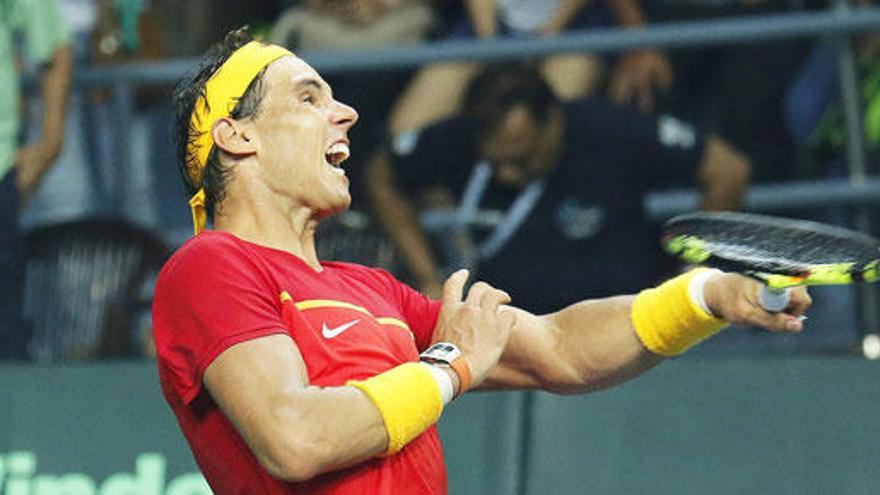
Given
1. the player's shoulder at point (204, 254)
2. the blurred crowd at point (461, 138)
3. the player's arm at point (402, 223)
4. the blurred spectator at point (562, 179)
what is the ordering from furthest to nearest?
the player's arm at point (402, 223) → the blurred crowd at point (461, 138) → the blurred spectator at point (562, 179) → the player's shoulder at point (204, 254)

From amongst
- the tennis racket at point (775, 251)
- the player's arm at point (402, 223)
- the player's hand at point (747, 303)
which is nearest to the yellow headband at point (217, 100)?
the tennis racket at point (775, 251)

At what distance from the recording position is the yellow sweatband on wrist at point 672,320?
4.51 m

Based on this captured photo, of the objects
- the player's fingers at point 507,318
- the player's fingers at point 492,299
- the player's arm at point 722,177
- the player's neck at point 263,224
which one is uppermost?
the player's arm at point 722,177

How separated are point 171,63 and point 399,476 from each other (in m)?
4.65

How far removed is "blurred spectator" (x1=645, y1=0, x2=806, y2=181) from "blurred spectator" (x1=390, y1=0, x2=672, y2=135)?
0.40ft

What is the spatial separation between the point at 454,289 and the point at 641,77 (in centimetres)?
398

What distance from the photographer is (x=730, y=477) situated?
18.9ft

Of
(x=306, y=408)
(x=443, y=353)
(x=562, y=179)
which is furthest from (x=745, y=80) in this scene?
(x=306, y=408)

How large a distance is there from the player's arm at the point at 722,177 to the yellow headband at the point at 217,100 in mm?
3467

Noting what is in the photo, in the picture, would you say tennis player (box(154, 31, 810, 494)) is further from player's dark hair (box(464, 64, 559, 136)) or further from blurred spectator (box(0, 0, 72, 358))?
blurred spectator (box(0, 0, 72, 358))

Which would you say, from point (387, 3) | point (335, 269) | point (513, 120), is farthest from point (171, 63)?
point (335, 269)

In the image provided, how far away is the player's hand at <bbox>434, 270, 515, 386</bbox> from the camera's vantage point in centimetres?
416

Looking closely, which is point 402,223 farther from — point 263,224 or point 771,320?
point 771,320

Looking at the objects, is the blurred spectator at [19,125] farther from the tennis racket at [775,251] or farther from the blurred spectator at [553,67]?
the tennis racket at [775,251]
